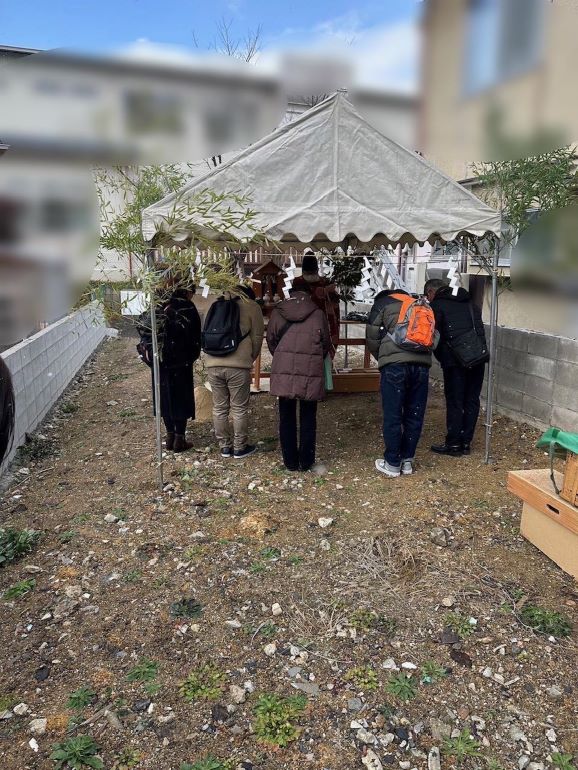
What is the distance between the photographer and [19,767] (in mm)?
1961

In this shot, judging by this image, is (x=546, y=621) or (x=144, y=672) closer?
(x=144, y=672)

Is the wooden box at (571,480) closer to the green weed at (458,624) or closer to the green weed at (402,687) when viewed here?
the green weed at (458,624)

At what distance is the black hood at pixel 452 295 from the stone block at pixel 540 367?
47.2 inches

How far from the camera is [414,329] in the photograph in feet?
13.8

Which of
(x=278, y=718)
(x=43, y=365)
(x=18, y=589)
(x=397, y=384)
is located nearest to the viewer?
(x=278, y=718)

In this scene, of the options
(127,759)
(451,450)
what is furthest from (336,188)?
(127,759)

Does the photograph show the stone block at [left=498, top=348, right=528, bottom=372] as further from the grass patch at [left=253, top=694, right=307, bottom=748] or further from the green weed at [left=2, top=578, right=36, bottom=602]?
the green weed at [left=2, top=578, right=36, bottom=602]

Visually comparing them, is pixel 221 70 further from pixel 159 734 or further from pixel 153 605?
pixel 159 734

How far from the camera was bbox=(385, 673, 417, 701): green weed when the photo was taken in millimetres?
2284

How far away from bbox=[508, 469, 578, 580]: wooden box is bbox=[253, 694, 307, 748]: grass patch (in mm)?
1763

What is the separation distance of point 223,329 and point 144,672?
2.77 meters

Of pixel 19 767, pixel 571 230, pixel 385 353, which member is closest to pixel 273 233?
pixel 385 353

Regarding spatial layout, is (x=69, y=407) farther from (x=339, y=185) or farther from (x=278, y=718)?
(x=278, y=718)

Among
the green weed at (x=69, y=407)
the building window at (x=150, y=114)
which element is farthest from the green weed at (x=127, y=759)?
the green weed at (x=69, y=407)
